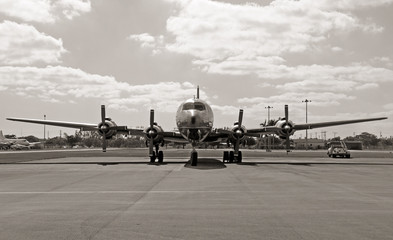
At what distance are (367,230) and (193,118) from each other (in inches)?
834

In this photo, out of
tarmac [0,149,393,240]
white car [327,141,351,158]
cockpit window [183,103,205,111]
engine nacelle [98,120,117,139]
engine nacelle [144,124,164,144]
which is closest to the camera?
tarmac [0,149,393,240]

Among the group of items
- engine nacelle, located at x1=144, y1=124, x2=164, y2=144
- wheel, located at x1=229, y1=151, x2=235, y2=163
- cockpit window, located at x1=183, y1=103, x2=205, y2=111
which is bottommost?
wheel, located at x1=229, y1=151, x2=235, y2=163

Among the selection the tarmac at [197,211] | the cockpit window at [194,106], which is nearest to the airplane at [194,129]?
the cockpit window at [194,106]

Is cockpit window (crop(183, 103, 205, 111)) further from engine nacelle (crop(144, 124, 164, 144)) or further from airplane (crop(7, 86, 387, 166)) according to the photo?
engine nacelle (crop(144, 124, 164, 144))

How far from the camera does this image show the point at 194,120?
28.3 metres

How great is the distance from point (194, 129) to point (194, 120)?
668 mm

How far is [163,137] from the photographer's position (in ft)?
109

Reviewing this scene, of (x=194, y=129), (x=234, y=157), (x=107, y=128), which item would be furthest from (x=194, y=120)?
(x=107, y=128)

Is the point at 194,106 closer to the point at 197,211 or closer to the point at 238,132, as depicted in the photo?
the point at 238,132

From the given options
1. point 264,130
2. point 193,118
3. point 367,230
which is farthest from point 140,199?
point 264,130

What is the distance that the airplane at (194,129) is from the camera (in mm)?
28812

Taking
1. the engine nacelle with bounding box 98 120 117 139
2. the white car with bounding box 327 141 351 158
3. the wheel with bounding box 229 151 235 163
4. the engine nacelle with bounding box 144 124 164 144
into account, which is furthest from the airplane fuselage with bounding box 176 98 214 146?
the white car with bounding box 327 141 351 158

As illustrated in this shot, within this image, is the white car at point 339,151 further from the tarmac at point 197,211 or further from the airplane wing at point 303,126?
the tarmac at point 197,211

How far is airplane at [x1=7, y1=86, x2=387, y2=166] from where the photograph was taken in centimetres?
2881
